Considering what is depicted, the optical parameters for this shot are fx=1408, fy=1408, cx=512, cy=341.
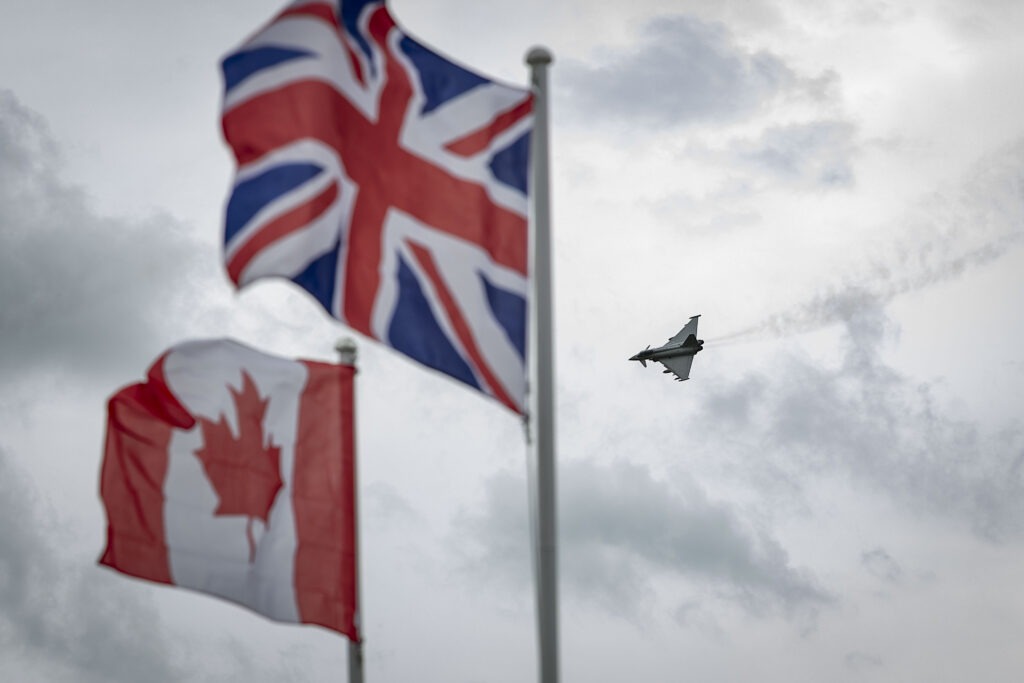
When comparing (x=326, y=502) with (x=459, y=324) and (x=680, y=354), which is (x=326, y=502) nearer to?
(x=459, y=324)

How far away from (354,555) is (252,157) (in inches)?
267

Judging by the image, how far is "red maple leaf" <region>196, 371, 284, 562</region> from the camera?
2097 centimetres

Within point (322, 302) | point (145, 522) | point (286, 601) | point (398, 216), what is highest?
point (398, 216)

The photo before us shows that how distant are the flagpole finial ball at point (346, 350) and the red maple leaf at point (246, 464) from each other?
58.8 inches

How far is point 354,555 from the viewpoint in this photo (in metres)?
20.8

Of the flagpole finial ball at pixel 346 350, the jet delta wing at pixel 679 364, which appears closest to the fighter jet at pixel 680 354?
the jet delta wing at pixel 679 364

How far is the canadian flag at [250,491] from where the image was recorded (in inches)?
814

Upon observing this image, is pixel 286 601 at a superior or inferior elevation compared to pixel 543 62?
inferior

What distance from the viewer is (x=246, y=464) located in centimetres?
2133

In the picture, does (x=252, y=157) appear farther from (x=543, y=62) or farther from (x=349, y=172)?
(x=543, y=62)

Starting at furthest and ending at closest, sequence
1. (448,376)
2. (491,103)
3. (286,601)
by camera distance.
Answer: (286,601)
(491,103)
(448,376)

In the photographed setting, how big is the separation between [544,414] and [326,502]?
5817 millimetres

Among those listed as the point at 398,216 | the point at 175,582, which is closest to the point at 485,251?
the point at 398,216

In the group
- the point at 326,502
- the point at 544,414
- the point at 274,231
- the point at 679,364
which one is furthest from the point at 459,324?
the point at 679,364
